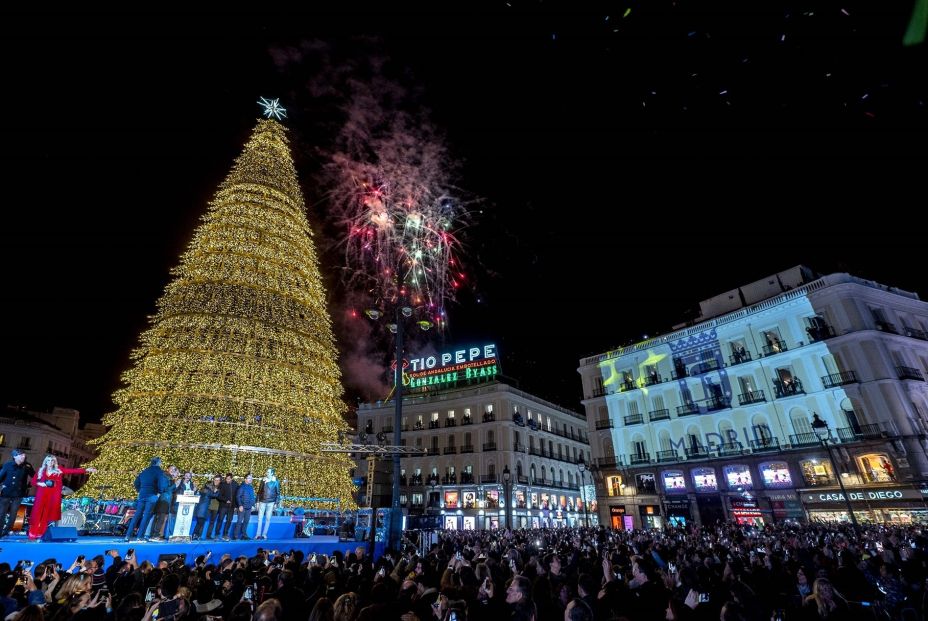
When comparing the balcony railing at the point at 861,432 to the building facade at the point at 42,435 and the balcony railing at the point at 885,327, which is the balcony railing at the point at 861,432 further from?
the building facade at the point at 42,435

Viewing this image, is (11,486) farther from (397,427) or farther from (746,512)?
(746,512)

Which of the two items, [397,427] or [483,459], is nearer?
[397,427]

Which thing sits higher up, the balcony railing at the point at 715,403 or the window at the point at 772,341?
the window at the point at 772,341

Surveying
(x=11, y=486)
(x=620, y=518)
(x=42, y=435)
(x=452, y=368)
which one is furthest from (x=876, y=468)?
(x=42, y=435)

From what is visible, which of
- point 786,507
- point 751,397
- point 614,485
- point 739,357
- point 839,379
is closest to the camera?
point 786,507

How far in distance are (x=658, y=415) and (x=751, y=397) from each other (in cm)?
682

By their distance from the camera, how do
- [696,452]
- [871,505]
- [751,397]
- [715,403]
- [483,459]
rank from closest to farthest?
[871,505], [751,397], [696,452], [715,403], [483,459]

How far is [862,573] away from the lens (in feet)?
22.9

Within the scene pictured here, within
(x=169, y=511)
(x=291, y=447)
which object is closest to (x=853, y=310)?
(x=291, y=447)

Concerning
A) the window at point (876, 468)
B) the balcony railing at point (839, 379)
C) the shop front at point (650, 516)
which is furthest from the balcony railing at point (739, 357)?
the shop front at point (650, 516)

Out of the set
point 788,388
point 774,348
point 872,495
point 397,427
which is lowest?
point 872,495

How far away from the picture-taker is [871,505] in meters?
24.2

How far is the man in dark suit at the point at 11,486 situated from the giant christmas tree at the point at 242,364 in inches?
135

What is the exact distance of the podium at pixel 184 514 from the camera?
37.9 feet
